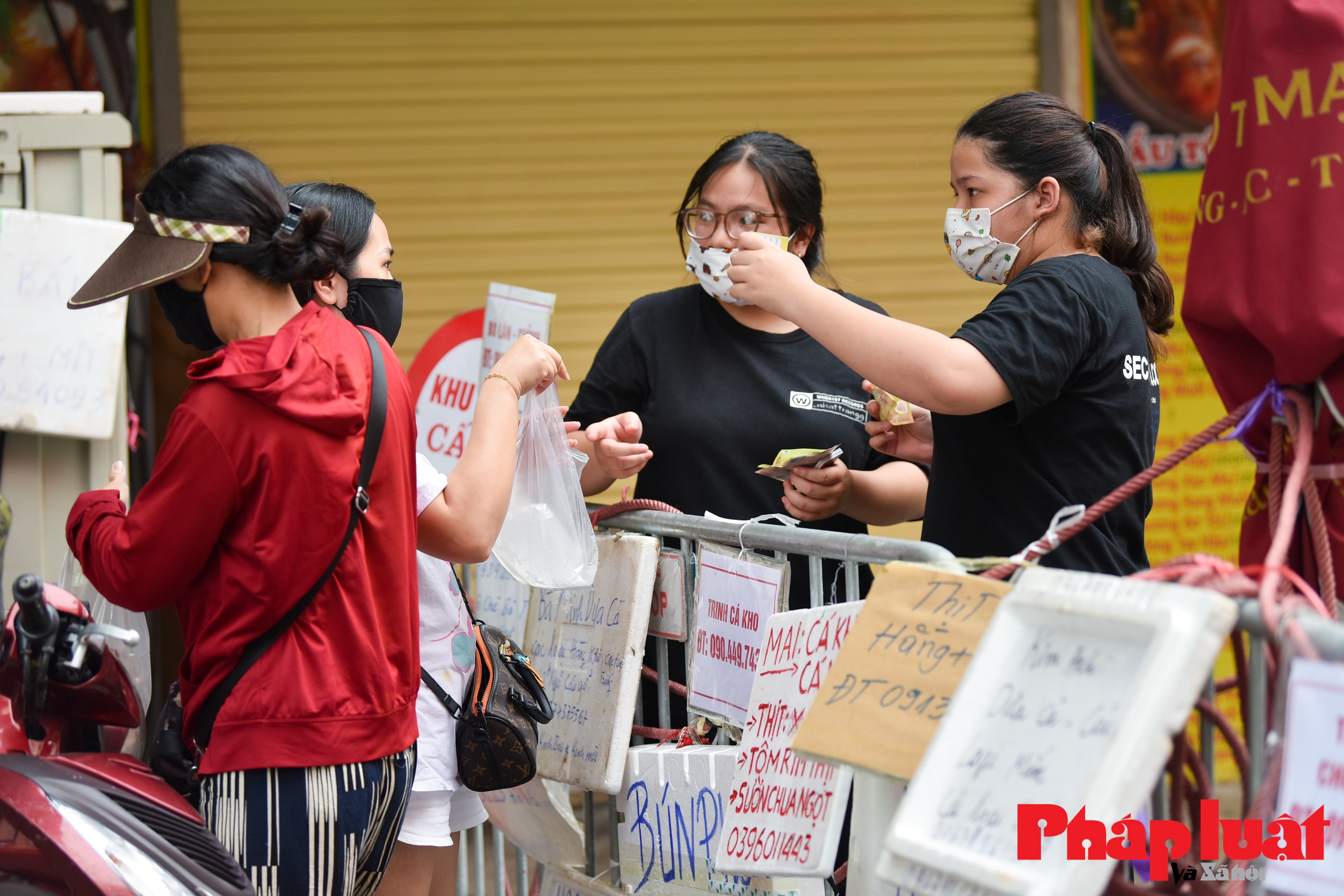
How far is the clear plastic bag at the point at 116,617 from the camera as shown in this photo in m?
2.39

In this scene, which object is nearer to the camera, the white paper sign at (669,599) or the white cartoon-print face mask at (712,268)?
the white paper sign at (669,599)

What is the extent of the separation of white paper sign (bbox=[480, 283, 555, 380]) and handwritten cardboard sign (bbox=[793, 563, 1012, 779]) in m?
2.30

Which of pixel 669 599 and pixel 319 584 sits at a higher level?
pixel 319 584

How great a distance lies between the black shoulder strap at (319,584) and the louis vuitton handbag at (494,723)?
55cm

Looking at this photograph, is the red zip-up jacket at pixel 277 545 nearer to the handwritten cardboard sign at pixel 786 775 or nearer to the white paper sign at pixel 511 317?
the handwritten cardboard sign at pixel 786 775

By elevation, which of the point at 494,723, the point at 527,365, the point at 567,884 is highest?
the point at 527,365

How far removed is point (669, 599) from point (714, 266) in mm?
821

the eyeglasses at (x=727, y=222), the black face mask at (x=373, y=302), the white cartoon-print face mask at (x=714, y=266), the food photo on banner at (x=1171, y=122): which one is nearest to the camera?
the black face mask at (x=373, y=302)

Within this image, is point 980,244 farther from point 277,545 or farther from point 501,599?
point 501,599

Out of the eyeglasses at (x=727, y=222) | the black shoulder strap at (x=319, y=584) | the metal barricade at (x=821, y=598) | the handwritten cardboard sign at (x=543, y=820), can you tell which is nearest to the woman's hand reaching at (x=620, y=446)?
the metal barricade at (x=821, y=598)

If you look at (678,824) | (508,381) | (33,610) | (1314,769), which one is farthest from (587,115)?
(1314,769)

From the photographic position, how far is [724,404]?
295 cm

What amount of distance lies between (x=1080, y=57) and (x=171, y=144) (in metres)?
4.19

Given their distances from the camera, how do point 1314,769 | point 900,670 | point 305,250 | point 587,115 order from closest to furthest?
point 1314,769 < point 900,670 < point 305,250 < point 587,115
